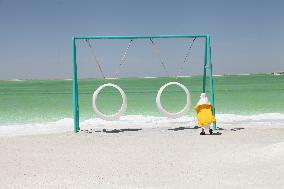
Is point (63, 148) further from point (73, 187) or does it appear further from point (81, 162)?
point (73, 187)

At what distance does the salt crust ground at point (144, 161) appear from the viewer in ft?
16.6

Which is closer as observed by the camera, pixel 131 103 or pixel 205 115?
pixel 205 115

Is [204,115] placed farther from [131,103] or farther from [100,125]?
[131,103]

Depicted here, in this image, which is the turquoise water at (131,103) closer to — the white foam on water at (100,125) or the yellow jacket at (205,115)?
the white foam on water at (100,125)

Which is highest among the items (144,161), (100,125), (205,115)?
(205,115)

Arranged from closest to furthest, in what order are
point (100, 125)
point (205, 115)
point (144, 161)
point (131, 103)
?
point (144, 161) < point (205, 115) < point (100, 125) < point (131, 103)

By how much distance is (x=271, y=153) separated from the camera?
6.23 metres

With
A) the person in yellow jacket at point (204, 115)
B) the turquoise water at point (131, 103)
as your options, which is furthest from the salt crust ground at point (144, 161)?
the turquoise water at point (131, 103)

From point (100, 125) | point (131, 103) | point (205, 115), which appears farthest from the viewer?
point (131, 103)

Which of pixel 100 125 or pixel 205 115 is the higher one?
pixel 205 115

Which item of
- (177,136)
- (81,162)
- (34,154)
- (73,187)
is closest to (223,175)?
(73,187)

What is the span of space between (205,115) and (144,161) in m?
3.38

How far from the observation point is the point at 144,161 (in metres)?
6.39

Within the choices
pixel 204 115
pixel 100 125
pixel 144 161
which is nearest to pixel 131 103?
pixel 100 125
